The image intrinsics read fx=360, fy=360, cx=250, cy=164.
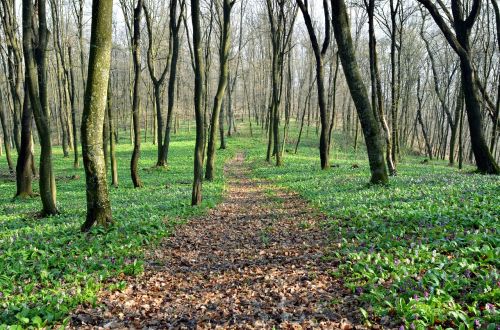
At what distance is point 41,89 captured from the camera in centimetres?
1134

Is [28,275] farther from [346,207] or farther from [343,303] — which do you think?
[346,207]

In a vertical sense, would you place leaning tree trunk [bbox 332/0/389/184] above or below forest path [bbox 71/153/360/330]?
above

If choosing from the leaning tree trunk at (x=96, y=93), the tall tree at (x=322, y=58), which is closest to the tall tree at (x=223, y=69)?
the tall tree at (x=322, y=58)

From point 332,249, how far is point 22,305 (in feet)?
18.0

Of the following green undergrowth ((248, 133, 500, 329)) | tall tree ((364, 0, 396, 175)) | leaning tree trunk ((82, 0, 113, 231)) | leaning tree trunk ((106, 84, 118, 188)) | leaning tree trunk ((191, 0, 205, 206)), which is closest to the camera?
green undergrowth ((248, 133, 500, 329))

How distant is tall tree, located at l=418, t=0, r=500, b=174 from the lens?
14625 millimetres

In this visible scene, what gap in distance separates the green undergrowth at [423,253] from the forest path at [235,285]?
1.45 ft

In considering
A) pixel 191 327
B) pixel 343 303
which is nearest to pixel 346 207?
pixel 343 303

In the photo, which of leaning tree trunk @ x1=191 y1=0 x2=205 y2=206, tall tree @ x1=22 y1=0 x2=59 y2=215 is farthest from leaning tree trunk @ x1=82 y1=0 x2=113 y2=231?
leaning tree trunk @ x1=191 y1=0 x2=205 y2=206

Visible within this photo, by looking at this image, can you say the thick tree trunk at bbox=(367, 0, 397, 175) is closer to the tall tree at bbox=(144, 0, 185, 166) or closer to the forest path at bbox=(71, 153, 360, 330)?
the forest path at bbox=(71, 153, 360, 330)

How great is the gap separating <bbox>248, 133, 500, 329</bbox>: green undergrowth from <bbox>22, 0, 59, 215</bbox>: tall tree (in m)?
8.85

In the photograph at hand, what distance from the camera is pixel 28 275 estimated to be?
6.21 m

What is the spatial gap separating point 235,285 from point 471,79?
14.2 metres

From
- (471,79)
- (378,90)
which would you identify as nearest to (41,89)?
(378,90)
